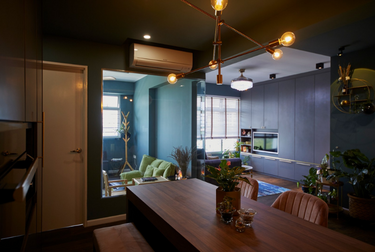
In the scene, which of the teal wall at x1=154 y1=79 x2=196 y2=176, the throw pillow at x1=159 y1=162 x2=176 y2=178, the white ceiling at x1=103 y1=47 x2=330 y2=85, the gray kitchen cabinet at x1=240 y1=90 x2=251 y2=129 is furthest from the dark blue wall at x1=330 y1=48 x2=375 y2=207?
the gray kitchen cabinet at x1=240 y1=90 x2=251 y2=129

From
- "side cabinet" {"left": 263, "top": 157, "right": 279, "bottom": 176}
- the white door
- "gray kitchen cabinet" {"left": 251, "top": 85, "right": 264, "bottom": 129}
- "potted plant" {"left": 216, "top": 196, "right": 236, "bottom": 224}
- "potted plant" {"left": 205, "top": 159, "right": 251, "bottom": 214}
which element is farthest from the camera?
"gray kitchen cabinet" {"left": 251, "top": 85, "right": 264, "bottom": 129}

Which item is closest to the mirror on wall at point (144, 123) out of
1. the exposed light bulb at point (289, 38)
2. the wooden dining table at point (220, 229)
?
the wooden dining table at point (220, 229)

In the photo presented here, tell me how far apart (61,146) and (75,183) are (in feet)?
1.80

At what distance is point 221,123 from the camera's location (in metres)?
7.87

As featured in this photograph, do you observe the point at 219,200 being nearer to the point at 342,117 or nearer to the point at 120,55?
the point at 120,55

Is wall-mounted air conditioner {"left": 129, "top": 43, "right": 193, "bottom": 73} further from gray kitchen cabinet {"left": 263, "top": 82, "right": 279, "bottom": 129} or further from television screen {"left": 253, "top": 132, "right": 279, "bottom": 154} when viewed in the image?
television screen {"left": 253, "top": 132, "right": 279, "bottom": 154}

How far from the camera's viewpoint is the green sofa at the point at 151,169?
371 centimetres

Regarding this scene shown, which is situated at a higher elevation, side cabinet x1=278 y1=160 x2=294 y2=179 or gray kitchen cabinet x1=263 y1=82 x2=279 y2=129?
gray kitchen cabinet x1=263 y1=82 x2=279 y2=129

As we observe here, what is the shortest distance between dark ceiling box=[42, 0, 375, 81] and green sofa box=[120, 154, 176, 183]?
1.81 m

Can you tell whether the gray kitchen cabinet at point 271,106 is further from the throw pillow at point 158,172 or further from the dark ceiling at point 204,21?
the throw pillow at point 158,172

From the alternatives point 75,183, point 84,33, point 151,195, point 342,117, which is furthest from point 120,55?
point 342,117

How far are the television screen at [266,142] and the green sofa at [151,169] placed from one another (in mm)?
3786

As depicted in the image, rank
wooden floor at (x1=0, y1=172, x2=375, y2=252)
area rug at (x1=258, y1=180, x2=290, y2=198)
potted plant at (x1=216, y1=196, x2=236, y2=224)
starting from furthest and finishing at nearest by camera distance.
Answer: area rug at (x1=258, y1=180, x2=290, y2=198), wooden floor at (x1=0, y1=172, x2=375, y2=252), potted plant at (x1=216, y1=196, x2=236, y2=224)

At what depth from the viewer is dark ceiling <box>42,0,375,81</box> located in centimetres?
217
